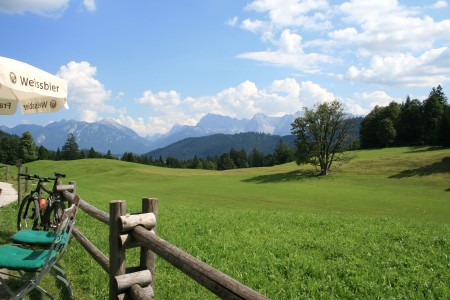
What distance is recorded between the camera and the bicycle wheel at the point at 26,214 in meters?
9.41

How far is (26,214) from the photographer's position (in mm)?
10086

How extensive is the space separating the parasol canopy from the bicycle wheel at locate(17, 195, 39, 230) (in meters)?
2.40

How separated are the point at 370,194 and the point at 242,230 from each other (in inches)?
1079

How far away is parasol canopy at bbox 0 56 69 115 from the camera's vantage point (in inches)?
295

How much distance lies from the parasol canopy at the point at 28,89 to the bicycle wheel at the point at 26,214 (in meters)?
2.40

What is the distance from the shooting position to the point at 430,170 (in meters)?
47.2

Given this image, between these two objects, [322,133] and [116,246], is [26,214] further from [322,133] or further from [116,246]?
[322,133]

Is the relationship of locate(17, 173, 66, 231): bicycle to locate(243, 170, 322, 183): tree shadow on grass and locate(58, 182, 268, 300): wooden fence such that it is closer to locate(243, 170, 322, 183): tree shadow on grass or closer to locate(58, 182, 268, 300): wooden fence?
locate(58, 182, 268, 300): wooden fence

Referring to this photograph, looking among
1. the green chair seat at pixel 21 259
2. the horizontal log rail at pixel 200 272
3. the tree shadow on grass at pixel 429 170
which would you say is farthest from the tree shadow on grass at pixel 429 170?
the horizontal log rail at pixel 200 272

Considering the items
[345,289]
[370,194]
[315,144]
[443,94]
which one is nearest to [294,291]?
[345,289]

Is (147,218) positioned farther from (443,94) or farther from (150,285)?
(443,94)

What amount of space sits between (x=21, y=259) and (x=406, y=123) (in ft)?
315

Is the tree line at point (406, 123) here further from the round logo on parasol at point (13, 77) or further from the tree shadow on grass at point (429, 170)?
the round logo on parasol at point (13, 77)

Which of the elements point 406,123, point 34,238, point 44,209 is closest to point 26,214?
point 44,209
